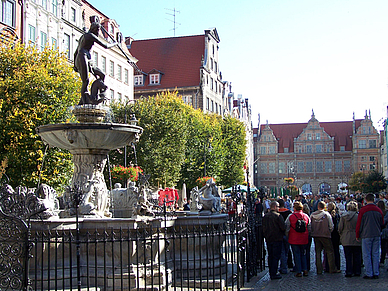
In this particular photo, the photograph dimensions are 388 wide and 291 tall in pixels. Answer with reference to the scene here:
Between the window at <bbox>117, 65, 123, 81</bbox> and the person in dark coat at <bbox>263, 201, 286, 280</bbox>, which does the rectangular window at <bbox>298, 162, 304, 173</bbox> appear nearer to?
the window at <bbox>117, 65, 123, 81</bbox>

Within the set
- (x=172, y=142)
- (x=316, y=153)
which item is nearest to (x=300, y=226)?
(x=172, y=142)

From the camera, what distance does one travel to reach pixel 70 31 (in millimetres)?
36812

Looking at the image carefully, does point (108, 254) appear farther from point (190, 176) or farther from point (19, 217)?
point (190, 176)

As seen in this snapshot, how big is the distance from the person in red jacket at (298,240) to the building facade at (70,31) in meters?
16.1

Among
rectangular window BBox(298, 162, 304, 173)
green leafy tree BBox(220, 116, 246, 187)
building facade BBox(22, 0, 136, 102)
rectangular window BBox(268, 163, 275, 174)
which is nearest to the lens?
building facade BBox(22, 0, 136, 102)

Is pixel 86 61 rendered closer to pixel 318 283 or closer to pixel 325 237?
pixel 325 237

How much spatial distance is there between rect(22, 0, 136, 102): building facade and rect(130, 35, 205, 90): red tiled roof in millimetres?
11532

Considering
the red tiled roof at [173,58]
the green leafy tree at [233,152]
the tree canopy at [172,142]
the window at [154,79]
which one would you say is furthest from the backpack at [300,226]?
the window at [154,79]

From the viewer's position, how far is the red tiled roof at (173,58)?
5875cm

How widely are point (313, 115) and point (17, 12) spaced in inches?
3037

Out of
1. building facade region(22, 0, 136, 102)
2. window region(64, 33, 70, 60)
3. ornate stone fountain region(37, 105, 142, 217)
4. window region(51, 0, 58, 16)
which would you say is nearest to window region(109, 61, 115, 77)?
building facade region(22, 0, 136, 102)

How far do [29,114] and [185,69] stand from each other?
38.6 metres

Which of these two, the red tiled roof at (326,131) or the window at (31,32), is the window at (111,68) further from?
the red tiled roof at (326,131)

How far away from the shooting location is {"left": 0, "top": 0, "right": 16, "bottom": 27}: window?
95.6 feet
